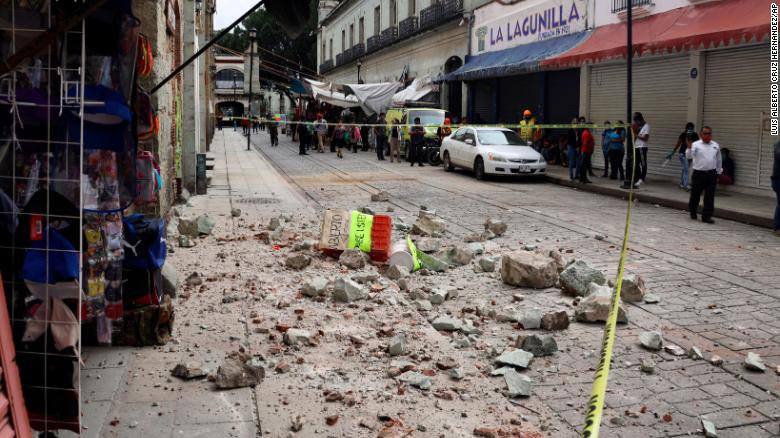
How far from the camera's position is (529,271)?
735 cm

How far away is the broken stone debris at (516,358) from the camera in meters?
5.13

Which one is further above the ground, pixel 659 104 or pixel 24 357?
pixel 659 104

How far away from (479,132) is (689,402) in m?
17.1

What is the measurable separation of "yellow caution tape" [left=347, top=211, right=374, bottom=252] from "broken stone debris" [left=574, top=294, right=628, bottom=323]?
291 centimetres

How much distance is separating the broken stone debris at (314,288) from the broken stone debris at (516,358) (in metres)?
2.16

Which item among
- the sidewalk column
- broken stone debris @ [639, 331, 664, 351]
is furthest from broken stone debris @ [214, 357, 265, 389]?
the sidewalk column

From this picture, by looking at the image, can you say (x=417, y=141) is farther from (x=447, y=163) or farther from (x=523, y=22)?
(x=523, y=22)

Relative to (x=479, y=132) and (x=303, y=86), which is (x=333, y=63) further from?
(x=479, y=132)

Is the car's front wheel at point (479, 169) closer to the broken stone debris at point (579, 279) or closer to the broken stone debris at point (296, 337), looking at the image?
the broken stone debris at point (579, 279)

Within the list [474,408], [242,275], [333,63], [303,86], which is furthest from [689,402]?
[333,63]

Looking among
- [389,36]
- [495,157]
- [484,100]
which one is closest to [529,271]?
[495,157]

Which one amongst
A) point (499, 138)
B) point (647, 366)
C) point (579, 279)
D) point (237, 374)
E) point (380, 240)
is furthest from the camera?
point (499, 138)

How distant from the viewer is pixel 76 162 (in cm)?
352

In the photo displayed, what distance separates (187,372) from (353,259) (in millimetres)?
3520
